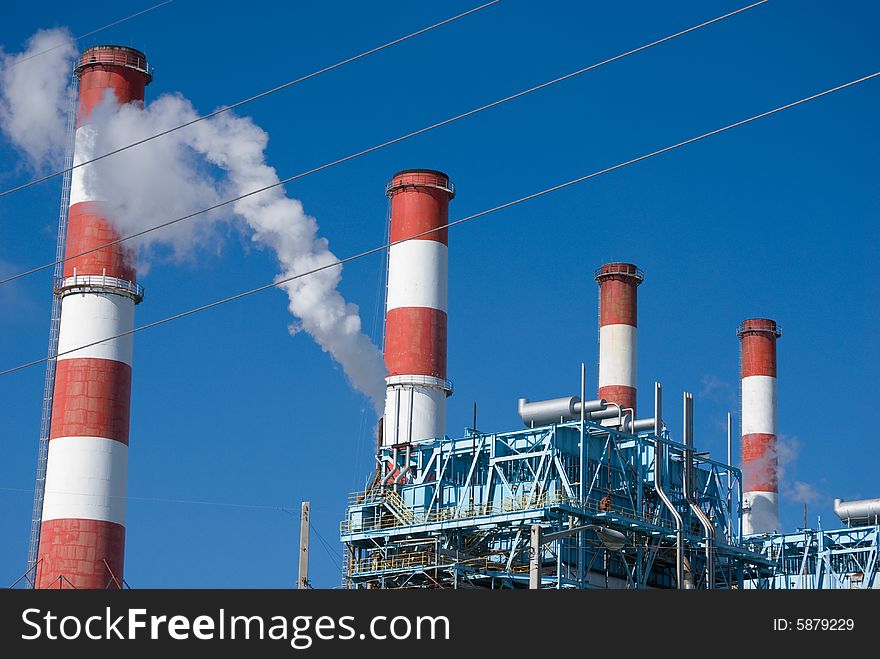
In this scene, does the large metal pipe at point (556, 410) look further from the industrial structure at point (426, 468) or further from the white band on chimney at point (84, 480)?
the white band on chimney at point (84, 480)

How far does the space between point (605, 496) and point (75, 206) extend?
18831 millimetres

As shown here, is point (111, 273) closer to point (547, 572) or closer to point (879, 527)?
point (547, 572)

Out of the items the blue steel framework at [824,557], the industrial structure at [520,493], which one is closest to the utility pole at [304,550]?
the industrial structure at [520,493]

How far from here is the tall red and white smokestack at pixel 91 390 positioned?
50.8 metres

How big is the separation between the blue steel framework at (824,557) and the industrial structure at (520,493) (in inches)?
209

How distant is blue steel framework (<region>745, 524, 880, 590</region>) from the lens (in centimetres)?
6225

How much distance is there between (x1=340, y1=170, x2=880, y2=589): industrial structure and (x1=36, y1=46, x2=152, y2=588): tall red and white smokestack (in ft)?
23.9

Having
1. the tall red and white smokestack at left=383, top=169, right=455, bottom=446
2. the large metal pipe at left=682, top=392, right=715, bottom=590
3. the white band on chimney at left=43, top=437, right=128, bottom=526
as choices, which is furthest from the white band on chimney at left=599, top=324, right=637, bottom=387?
the white band on chimney at left=43, top=437, right=128, bottom=526

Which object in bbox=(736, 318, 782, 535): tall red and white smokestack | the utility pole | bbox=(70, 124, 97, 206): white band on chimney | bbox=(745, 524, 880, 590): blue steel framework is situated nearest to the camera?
the utility pole

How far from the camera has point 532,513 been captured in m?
48.1

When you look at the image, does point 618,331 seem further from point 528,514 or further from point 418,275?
point 528,514

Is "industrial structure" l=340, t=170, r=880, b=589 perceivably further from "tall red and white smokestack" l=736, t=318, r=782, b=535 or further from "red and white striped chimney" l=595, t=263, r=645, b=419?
"tall red and white smokestack" l=736, t=318, r=782, b=535

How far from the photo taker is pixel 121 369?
52719mm
